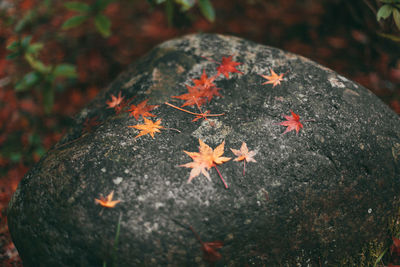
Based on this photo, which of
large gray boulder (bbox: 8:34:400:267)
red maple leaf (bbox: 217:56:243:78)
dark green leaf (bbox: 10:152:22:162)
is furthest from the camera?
dark green leaf (bbox: 10:152:22:162)

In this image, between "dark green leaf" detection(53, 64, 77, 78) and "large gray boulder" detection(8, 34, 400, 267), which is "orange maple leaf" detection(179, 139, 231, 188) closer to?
"large gray boulder" detection(8, 34, 400, 267)

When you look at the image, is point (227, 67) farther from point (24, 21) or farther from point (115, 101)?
point (24, 21)

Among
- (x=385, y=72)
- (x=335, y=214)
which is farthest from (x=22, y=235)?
(x=385, y=72)

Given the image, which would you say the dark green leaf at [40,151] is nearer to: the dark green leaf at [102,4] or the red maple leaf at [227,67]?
the dark green leaf at [102,4]

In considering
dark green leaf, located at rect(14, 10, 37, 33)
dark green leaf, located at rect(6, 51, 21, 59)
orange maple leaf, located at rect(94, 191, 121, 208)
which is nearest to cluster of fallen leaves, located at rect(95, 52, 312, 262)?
orange maple leaf, located at rect(94, 191, 121, 208)

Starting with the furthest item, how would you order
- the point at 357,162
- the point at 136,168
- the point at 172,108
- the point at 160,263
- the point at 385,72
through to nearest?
the point at 385,72
the point at 172,108
the point at 357,162
the point at 136,168
the point at 160,263

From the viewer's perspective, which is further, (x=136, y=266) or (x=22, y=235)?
(x=22, y=235)

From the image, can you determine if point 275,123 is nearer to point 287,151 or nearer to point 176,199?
point 287,151
